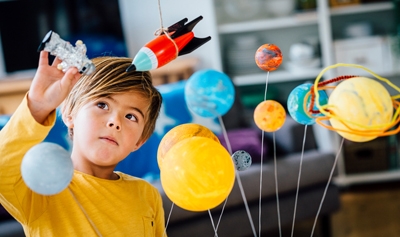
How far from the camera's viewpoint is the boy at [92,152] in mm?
641

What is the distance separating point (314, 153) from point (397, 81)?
1.30 meters

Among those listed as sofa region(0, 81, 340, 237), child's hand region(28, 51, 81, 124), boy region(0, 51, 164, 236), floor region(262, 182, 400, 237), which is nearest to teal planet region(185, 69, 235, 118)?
boy region(0, 51, 164, 236)

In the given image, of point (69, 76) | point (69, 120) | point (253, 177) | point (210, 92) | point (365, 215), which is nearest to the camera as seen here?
point (69, 76)

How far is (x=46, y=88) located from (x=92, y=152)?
5.8 inches

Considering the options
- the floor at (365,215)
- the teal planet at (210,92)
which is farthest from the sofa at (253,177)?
the teal planet at (210,92)

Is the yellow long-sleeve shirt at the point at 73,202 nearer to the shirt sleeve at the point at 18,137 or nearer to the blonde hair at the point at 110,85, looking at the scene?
the shirt sleeve at the point at 18,137

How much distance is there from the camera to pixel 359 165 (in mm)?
2924

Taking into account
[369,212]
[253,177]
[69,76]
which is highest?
[69,76]

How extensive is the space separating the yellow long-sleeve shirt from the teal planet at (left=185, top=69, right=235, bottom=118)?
0.20m

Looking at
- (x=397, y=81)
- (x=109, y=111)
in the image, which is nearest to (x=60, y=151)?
(x=109, y=111)

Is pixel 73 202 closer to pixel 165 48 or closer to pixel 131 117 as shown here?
pixel 131 117

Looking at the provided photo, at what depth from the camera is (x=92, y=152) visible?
75 centimetres

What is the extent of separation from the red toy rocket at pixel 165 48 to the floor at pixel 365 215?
152 centimetres

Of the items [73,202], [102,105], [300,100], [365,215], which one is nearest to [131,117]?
[102,105]
